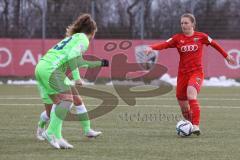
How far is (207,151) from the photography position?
9367mm

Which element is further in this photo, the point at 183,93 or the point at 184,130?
the point at 183,93

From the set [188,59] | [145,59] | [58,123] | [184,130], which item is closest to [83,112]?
[58,123]

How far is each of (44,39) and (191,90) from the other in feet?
66.9

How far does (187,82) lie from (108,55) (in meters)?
18.7

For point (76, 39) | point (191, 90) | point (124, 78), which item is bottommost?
point (124, 78)

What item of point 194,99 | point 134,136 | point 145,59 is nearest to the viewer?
point 134,136

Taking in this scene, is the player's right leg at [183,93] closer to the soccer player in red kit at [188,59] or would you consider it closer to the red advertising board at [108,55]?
the soccer player in red kit at [188,59]

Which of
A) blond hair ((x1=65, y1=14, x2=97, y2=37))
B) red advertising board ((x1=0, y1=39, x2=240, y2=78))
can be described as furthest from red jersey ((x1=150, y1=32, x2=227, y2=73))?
red advertising board ((x1=0, y1=39, x2=240, y2=78))

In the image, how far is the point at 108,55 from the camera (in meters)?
30.5

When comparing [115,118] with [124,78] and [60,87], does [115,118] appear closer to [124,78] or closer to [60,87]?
[60,87]

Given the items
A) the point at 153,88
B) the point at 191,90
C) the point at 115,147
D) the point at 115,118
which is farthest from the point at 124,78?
the point at 115,147

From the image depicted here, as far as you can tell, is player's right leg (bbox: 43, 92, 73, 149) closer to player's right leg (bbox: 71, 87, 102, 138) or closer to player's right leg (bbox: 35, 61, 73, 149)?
player's right leg (bbox: 35, 61, 73, 149)

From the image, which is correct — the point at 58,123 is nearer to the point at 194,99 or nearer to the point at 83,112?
the point at 83,112

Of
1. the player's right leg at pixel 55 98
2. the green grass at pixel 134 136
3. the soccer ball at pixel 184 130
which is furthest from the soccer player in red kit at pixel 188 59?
the player's right leg at pixel 55 98
